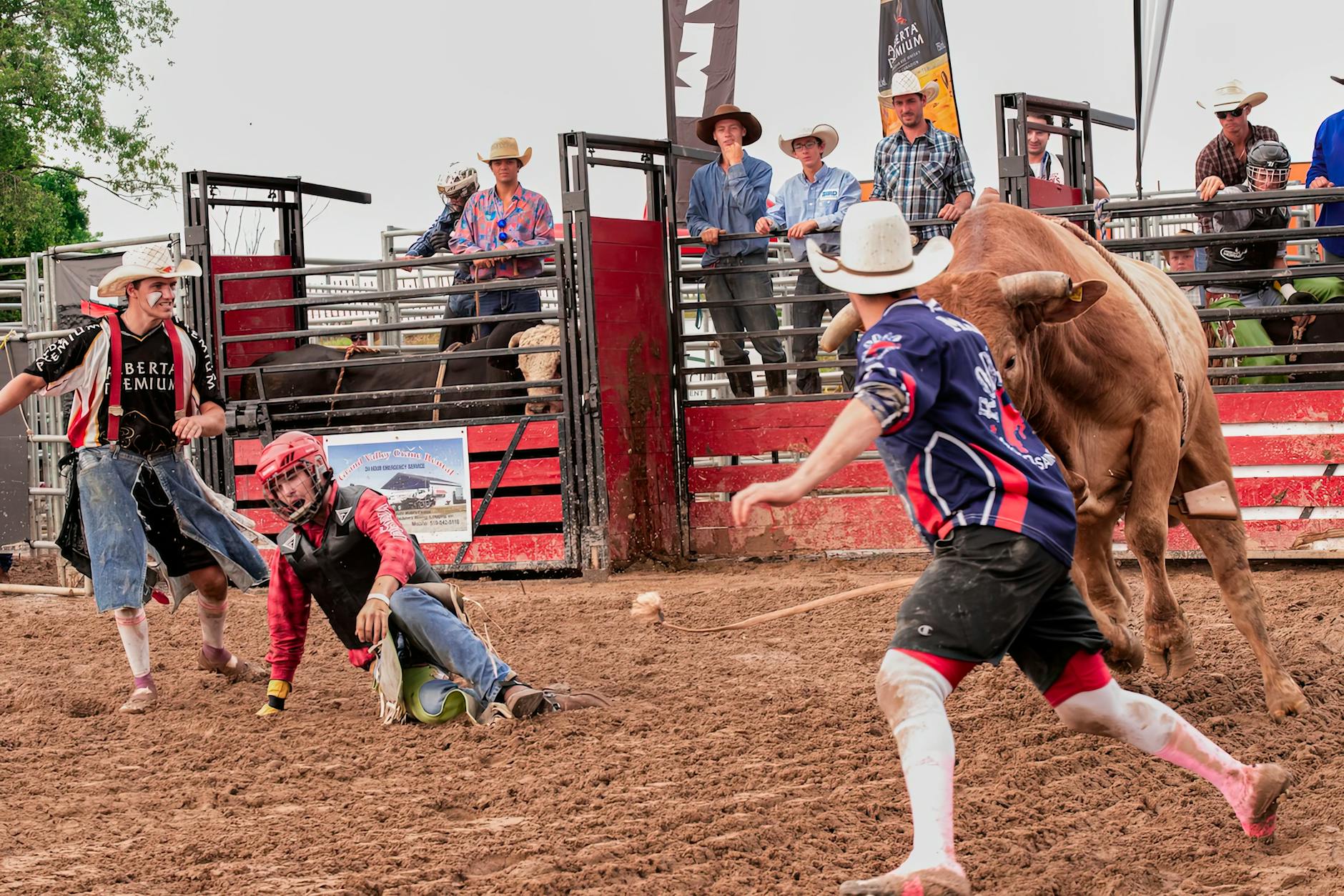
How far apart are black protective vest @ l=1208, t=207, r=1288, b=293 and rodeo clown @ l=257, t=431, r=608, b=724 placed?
18.5 feet

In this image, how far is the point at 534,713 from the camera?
5.11 m

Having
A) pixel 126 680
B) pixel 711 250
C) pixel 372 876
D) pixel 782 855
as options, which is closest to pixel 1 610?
pixel 126 680

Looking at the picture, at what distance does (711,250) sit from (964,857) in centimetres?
661

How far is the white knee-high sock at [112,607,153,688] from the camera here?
19.2 ft

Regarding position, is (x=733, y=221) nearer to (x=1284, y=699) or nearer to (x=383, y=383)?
(x=383, y=383)

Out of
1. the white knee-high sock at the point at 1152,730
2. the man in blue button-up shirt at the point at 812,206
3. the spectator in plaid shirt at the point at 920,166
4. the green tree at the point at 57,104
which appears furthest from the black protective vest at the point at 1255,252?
the green tree at the point at 57,104

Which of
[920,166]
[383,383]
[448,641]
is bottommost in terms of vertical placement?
[448,641]

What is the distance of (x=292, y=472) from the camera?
5.11 metres

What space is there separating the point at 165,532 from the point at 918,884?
429 cm

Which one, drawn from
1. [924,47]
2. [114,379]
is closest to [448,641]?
[114,379]

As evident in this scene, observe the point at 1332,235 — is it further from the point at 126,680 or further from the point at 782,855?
the point at 126,680

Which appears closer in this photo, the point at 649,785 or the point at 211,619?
the point at 649,785

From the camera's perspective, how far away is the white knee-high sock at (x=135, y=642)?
5.87m

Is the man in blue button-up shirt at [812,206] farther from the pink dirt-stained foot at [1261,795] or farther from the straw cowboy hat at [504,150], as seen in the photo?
the pink dirt-stained foot at [1261,795]
